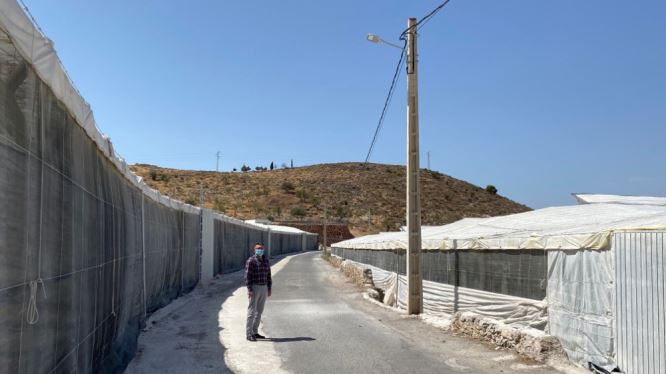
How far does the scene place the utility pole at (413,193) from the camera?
51.3 feet

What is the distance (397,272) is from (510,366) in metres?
13.3

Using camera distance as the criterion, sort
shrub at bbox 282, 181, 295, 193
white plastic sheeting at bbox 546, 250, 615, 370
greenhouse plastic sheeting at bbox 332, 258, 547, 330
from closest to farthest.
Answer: white plastic sheeting at bbox 546, 250, 615, 370 < greenhouse plastic sheeting at bbox 332, 258, 547, 330 < shrub at bbox 282, 181, 295, 193

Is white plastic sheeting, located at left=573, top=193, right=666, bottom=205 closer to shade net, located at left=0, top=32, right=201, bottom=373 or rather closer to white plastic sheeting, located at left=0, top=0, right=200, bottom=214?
shade net, located at left=0, top=32, right=201, bottom=373

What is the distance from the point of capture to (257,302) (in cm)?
1218

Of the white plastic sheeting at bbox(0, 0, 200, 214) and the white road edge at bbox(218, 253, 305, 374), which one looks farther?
the white road edge at bbox(218, 253, 305, 374)

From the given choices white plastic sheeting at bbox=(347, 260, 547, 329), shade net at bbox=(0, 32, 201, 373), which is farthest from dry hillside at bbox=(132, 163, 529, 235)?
shade net at bbox=(0, 32, 201, 373)

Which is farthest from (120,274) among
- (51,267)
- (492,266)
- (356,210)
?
(356,210)

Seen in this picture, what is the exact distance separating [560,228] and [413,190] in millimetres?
3921

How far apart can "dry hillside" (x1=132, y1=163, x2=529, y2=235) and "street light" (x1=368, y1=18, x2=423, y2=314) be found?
80795 mm

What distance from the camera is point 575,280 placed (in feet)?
31.1

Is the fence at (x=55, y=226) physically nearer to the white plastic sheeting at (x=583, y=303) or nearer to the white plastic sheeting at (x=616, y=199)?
the white plastic sheeting at (x=583, y=303)

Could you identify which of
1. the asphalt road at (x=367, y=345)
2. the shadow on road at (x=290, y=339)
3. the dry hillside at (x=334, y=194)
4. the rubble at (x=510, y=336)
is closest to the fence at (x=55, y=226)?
the shadow on road at (x=290, y=339)

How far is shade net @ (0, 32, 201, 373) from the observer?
4008 millimetres

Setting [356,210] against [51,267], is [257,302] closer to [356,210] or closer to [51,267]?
[51,267]
